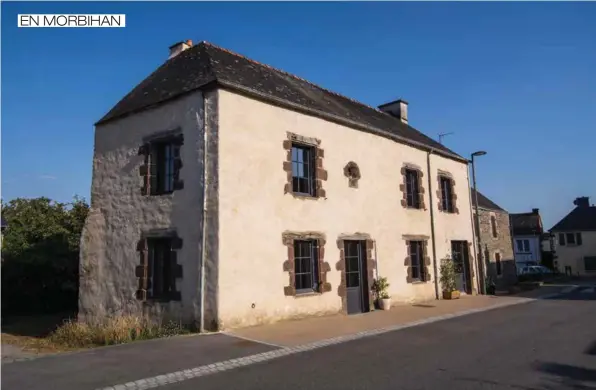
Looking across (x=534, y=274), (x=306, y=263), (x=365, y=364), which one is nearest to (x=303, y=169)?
(x=306, y=263)

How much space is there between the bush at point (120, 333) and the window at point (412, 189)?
9.61 meters

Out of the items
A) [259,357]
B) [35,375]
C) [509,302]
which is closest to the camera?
[35,375]

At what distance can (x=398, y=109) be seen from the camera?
21.2 m

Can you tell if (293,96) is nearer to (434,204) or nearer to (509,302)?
(434,204)

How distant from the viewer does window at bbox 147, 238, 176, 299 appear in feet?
35.9

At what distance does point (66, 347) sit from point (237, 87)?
6996 mm

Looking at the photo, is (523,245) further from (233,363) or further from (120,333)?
(233,363)

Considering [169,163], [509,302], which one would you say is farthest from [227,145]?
[509,302]

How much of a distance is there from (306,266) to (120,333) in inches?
187

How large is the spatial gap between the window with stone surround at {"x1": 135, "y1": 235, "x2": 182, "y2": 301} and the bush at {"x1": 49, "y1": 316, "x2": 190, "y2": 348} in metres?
0.68

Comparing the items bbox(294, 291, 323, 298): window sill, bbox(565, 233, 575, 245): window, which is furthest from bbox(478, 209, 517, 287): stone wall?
bbox(565, 233, 575, 245): window

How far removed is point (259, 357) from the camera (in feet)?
23.3

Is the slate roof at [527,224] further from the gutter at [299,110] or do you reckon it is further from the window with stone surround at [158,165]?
the window with stone surround at [158,165]

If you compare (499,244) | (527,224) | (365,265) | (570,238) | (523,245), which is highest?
(527,224)
